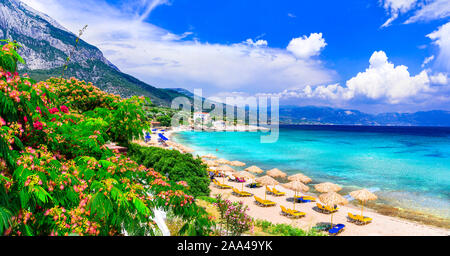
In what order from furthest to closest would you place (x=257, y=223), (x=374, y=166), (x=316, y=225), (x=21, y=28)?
1. (x=21, y=28)
2. (x=374, y=166)
3. (x=316, y=225)
4. (x=257, y=223)

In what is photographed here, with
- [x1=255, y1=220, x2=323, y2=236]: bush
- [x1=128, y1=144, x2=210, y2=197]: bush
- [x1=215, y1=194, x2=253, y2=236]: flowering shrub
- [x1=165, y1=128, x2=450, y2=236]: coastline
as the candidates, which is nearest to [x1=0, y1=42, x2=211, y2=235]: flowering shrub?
[x1=215, y1=194, x2=253, y2=236]: flowering shrub

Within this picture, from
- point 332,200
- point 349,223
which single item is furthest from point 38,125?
point 349,223

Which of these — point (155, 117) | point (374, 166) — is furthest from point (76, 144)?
point (155, 117)

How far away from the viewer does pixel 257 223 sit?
14.8 m

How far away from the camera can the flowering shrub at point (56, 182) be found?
3.23 metres

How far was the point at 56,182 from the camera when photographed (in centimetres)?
356

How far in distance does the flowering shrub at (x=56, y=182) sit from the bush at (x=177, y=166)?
945 cm

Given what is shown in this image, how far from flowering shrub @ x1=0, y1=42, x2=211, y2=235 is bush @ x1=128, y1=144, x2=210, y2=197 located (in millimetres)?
9448

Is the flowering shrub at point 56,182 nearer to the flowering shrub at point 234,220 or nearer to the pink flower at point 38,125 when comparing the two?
the pink flower at point 38,125

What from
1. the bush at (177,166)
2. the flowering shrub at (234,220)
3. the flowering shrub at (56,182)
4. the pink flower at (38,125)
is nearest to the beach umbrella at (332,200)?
the bush at (177,166)
